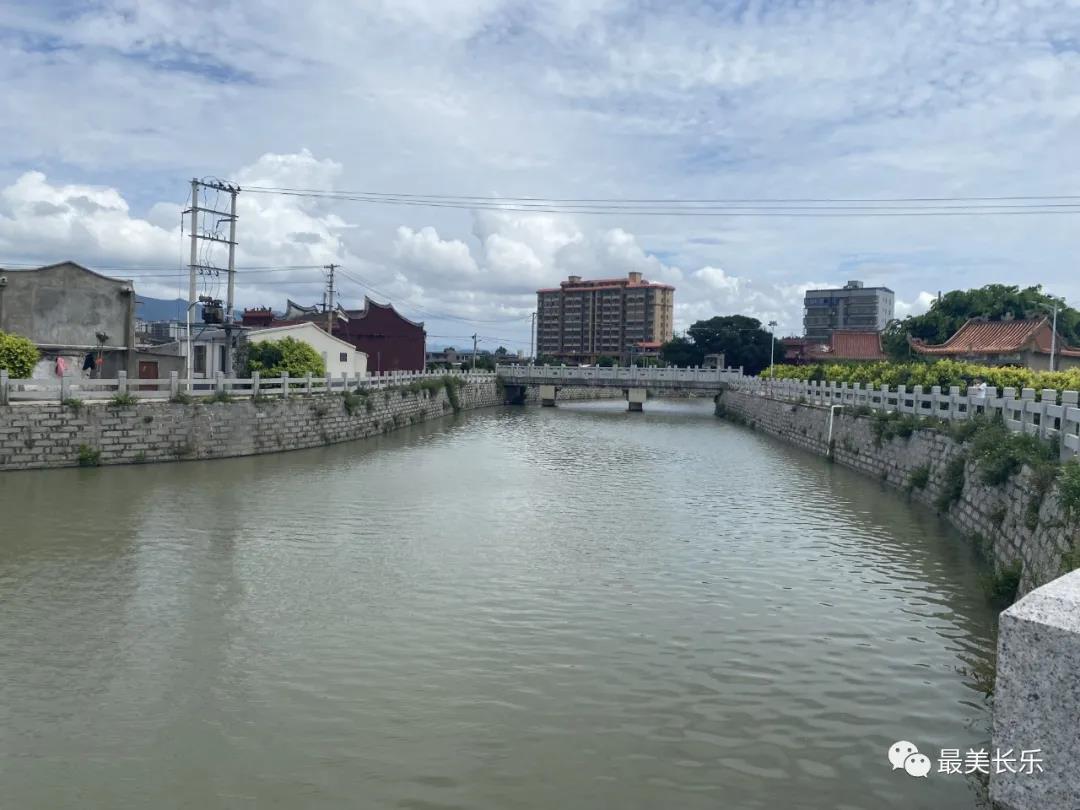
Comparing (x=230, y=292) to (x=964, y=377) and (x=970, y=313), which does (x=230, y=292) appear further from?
(x=970, y=313)

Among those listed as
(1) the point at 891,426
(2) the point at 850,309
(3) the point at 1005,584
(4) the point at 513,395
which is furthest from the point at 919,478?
(2) the point at 850,309

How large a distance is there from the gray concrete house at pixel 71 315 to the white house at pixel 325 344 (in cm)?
679

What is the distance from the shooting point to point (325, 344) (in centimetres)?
4569

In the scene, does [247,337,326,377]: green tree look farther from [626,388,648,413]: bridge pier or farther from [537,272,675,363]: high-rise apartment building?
[537,272,675,363]: high-rise apartment building

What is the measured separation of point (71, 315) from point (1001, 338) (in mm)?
44474

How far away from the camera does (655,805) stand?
6422 mm

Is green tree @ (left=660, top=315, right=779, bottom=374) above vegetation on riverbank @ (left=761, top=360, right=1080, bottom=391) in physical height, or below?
above

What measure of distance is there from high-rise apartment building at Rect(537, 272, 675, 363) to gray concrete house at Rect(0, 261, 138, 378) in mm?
122503

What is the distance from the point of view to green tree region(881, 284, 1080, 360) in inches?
2370

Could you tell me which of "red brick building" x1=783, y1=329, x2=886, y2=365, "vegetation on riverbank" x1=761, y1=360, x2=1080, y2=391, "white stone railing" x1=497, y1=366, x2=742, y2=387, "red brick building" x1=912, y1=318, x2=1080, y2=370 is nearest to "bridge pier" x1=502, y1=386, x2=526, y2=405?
"white stone railing" x1=497, y1=366, x2=742, y2=387

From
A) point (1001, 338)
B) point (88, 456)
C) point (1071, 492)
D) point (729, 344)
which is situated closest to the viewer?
point (1071, 492)

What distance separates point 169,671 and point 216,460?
18773 millimetres

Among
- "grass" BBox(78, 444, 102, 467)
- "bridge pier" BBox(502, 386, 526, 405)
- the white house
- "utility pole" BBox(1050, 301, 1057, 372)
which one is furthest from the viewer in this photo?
"bridge pier" BBox(502, 386, 526, 405)

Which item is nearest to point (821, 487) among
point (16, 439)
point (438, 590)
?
point (438, 590)
